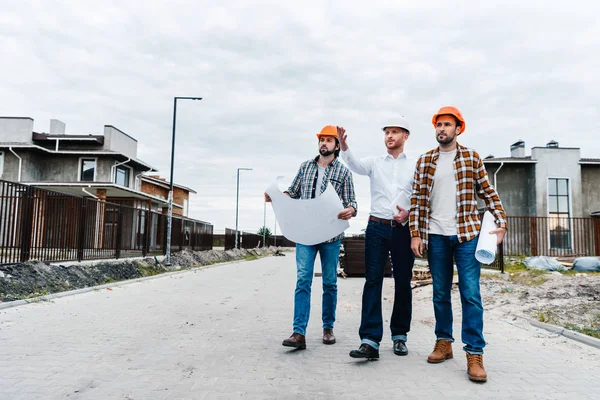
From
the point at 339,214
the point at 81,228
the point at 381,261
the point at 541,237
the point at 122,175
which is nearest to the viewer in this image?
the point at 381,261

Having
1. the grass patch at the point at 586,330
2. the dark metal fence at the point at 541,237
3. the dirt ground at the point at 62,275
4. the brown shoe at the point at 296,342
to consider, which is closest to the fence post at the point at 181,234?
the dirt ground at the point at 62,275

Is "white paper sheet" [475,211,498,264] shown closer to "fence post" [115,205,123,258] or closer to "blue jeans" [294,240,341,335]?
"blue jeans" [294,240,341,335]

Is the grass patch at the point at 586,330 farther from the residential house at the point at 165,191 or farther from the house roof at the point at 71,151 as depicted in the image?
the residential house at the point at 165,191

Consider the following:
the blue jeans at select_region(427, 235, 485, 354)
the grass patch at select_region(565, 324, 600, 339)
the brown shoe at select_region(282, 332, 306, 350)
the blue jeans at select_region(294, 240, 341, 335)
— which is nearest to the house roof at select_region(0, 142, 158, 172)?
the blue jeans at select_region(294, 240, 341, 335)

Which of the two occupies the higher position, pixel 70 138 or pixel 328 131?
pixel 70 138

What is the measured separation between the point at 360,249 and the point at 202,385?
12.8m

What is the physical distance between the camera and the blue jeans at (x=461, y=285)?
3785mm

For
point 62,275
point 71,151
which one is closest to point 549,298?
point 62,275

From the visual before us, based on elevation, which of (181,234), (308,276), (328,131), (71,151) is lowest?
(308,276)

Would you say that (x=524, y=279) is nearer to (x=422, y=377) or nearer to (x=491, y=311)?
(x=491, y=311)

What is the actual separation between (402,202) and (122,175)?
3269 centimetres

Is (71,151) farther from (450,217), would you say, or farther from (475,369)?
(475,369)

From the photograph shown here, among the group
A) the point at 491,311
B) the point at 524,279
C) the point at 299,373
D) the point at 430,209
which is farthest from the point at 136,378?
the point at 524,279

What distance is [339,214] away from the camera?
4566mm
